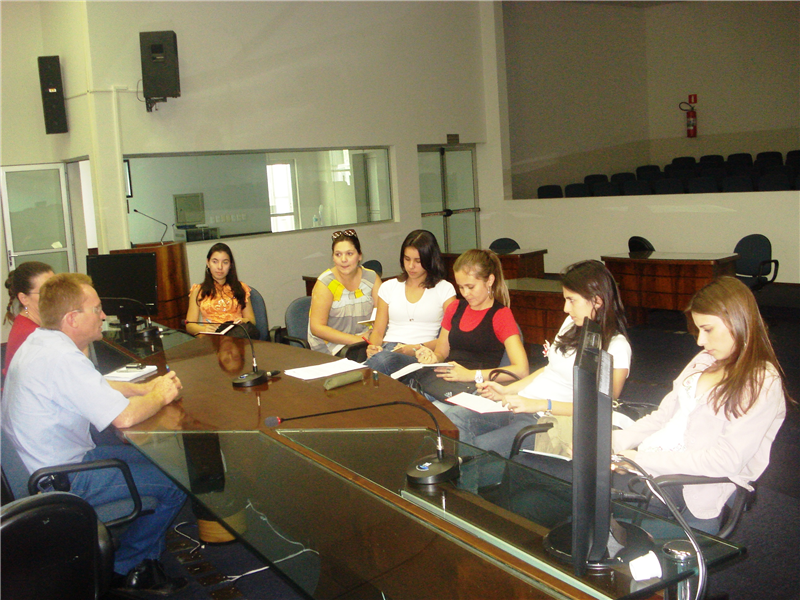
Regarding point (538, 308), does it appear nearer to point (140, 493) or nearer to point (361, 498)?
point (140, 493)

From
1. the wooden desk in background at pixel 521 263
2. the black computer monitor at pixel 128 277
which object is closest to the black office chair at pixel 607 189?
the wooden desk in background at pixel 521 263

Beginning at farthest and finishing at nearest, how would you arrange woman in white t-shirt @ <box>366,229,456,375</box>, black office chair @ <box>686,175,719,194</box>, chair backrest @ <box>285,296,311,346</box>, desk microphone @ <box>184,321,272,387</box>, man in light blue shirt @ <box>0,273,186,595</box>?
black office chair @ <box>686,175,719,194</box>, chair backrest @ <box>285,296,311,346</box>, woman in white t-shirt @ <box>366,229,456,375</box>, desk microphone @ <box>184,321,272,387</box>, man in light blue shirt @ <box>0,273,186,595</box>

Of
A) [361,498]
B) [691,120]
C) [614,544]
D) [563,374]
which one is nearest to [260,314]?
[563,374]

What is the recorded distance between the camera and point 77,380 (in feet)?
8.08

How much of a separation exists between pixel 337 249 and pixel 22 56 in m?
5.45

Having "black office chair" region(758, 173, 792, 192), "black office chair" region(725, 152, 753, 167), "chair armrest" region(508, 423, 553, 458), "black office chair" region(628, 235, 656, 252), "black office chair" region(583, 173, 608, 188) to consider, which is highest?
"black office chair" region(725, 152, 753, 167)

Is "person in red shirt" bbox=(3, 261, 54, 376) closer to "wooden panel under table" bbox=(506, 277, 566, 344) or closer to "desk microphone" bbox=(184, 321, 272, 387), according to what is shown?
"desk microphone" bbox=(184, 321, 272, 387)

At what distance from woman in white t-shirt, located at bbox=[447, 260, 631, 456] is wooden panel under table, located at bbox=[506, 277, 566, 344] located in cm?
243

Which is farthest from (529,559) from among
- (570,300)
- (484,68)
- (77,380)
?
(484,68)

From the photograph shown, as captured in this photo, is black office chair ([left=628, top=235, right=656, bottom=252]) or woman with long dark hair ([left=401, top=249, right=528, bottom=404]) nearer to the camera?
woman with long dark hair ([left=401, top=249, right=528, bottom=404])

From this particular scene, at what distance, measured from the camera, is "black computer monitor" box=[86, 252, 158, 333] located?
4.40 metres

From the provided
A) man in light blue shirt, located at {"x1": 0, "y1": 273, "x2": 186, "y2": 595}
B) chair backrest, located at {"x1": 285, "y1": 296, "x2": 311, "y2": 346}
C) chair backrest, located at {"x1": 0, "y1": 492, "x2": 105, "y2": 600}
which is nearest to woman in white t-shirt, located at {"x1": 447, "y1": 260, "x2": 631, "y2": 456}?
man in light blue shirt, located at {"x1": 0, "y1": 273, "x2": 186, "y2": 595}

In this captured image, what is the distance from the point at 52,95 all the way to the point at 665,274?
644 cm

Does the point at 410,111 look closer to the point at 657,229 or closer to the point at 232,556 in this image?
the point at 657,229
